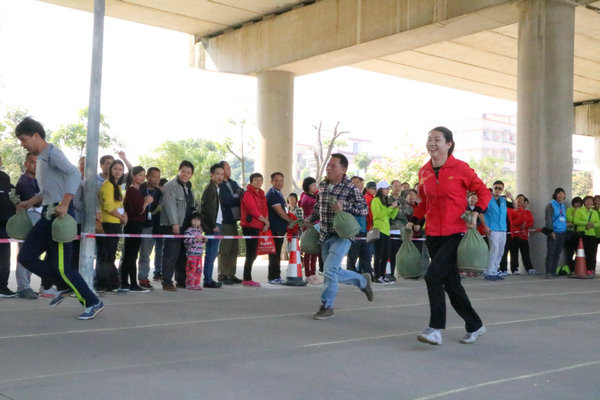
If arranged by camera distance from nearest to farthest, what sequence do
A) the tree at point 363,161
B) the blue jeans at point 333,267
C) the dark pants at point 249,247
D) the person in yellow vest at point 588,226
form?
1. the blue jeans at point 333,267
2. the dark pants at point 249,247
3. the person in yellow vest at point 588,226
4. the tree at point 363,161

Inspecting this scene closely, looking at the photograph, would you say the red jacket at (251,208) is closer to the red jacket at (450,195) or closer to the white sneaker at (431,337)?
the red jacket at (450,195)

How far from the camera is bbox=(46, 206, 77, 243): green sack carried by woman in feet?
25.5

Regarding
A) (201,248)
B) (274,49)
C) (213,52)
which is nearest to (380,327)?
(201,248)

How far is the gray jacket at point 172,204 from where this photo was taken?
461 inches

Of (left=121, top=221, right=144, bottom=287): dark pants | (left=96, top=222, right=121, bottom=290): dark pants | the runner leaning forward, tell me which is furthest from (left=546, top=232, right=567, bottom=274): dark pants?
the runner leaning forward

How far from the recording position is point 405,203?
14.8 m

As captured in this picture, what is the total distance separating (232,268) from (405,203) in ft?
12.7

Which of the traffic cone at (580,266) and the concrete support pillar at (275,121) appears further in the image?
the concrete support pillar at (275,121)

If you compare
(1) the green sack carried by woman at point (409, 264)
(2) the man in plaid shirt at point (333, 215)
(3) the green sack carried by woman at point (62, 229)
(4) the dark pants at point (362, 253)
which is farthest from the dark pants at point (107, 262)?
(1) the green sack carried by woman at point (409, 264)

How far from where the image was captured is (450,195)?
7.12 meters

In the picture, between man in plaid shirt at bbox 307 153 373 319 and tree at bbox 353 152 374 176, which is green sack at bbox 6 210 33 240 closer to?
man in plaid shirt at bbox 307 153 373 319

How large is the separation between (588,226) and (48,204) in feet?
42.4

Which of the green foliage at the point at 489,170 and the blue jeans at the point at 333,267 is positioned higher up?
the green foliage at the point at 489,170

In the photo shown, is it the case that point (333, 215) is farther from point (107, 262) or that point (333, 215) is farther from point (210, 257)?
point (210, 257)
